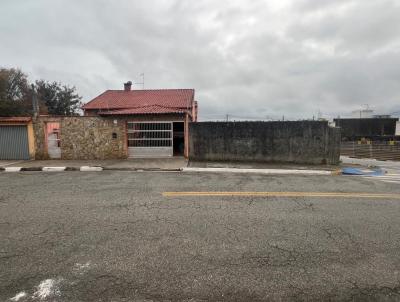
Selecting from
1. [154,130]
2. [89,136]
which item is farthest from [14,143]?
[154,130]

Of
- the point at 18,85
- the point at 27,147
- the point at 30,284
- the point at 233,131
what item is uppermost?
the point at 18,85

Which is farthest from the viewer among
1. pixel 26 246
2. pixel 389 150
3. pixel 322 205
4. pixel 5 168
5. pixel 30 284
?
Result: pixel 389 150

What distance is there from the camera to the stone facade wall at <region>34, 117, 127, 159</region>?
48.3 feet

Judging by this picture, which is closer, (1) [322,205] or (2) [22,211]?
(2) [22,211]

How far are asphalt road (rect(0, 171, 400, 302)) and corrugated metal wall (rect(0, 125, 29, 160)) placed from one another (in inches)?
383

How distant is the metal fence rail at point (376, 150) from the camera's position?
69.4 feet

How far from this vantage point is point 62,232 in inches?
165

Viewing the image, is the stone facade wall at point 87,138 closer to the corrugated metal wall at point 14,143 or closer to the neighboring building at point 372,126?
the corrugated metal wall at point 14,143

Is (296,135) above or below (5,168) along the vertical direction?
above

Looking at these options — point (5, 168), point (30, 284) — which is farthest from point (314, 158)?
point (5, 168)

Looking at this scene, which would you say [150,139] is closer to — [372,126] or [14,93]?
[14,93]

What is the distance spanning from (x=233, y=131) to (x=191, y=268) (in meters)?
11.9

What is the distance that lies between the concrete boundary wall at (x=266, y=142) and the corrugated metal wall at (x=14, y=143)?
9.83 m

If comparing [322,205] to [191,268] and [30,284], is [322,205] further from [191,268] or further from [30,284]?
[30,284]
